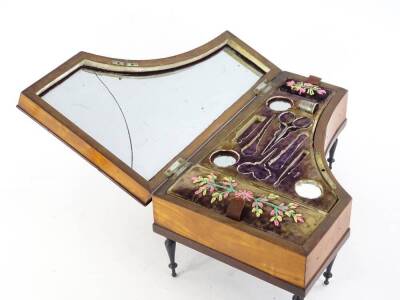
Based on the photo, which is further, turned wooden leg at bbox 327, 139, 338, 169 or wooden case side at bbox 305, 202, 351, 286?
turned wooden leg at bbox 327, 139, 338, 169

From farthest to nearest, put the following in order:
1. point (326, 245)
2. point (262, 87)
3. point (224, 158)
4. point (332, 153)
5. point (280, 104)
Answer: point (332, 153), point (262, 87), point (280, 104), point (224, 158), point (326, 245)

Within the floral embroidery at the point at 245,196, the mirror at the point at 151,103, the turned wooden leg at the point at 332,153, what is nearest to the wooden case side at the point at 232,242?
the floral embroidery at the point at 245,196

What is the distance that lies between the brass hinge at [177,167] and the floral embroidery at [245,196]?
5.3 inches

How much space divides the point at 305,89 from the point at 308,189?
111 centimetres

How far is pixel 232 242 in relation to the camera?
4.57 m

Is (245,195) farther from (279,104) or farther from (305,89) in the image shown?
(305,89)

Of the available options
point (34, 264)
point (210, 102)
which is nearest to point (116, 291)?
point (34, 264)

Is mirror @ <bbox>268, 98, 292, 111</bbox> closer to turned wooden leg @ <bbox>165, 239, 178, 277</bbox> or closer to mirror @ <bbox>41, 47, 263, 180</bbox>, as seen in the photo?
mirror @ <bbox>41, 47, 263, 180</bbox>

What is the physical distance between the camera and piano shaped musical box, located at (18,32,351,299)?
451 cm

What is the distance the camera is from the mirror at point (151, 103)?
16.7 ft

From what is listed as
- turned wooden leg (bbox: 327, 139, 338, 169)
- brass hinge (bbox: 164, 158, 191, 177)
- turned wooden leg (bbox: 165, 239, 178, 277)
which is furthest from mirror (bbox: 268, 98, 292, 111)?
turned wooden leg (bbox: 165, 239, 178, 277)

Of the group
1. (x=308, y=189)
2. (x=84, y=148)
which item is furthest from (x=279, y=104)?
(x=84, y=148)

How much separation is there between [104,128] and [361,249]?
6.34ft

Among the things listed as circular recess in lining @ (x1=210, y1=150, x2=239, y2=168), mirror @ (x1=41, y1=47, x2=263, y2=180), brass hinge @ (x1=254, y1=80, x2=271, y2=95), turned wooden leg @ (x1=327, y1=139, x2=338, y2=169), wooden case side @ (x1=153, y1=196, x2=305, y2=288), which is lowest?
wooden case side @ (x1=153, y1=196, x2=305, y2=288)
